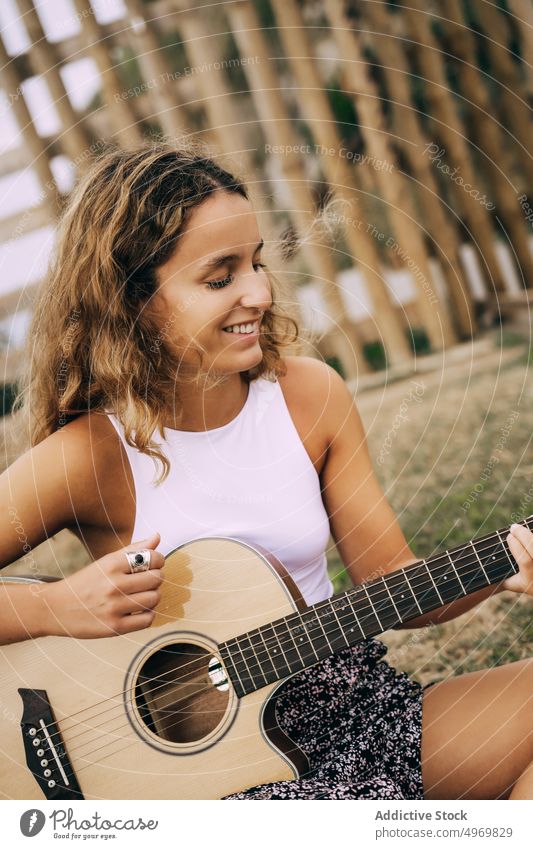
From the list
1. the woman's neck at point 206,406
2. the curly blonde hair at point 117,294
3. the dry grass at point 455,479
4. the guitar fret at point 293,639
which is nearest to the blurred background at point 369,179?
the dry grass at point 455,479

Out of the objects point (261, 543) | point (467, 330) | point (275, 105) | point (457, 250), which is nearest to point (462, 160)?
point (457, 250)

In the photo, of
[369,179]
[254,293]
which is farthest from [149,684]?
[369,179]

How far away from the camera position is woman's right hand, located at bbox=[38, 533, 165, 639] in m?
0.94

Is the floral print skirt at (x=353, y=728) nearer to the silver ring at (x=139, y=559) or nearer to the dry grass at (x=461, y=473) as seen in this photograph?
the silver ring at (x=139, y=559)

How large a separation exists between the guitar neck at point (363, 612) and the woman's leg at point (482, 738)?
115 millimetres

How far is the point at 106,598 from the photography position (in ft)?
3.11

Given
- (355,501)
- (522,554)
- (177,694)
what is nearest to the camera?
(522,554)

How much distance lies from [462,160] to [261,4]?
2.14 feet

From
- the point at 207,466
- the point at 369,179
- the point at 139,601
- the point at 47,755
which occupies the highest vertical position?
the point at 369,179

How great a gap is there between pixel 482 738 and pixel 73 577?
1.61 feet

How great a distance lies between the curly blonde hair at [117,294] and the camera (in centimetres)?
94

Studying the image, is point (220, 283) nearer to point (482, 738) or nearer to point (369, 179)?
point (482, 738)
